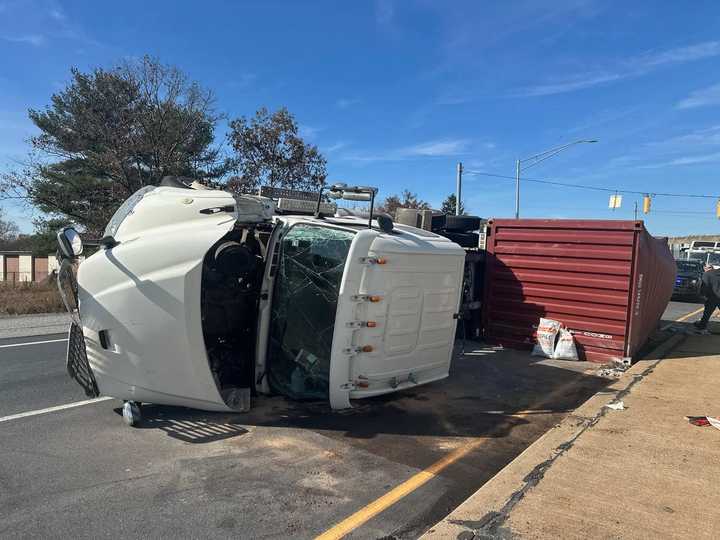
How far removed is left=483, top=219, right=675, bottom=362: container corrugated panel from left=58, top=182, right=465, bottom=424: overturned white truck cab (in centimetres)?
413

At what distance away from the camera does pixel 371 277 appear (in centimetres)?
454

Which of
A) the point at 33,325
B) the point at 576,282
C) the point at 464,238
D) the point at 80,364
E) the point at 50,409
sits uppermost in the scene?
the point at 464,238

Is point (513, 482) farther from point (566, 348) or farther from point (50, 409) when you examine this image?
point (566, 348)

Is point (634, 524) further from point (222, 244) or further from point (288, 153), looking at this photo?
point (288, 153)

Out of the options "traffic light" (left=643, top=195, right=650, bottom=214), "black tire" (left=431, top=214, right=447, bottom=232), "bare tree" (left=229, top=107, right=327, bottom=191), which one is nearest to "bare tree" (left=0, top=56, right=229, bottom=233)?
"bare tree" (left=229, top=107, right=327, bottom=191)

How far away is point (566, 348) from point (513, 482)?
5.24 metres

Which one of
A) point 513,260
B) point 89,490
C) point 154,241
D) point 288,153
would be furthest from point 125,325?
point 288,153

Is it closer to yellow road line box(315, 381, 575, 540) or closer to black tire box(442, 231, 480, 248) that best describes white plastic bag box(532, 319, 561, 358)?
black tire box(442, 231, 480, 248)

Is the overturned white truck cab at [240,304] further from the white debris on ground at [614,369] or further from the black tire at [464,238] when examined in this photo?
the black tire at [464,238]

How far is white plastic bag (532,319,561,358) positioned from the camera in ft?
27.4

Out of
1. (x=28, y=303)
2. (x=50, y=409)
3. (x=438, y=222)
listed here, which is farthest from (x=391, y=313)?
(x=28, y=303)

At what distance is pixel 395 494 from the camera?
11.6 feet

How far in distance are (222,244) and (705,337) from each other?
10.8 m

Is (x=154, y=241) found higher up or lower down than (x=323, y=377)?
higher up
